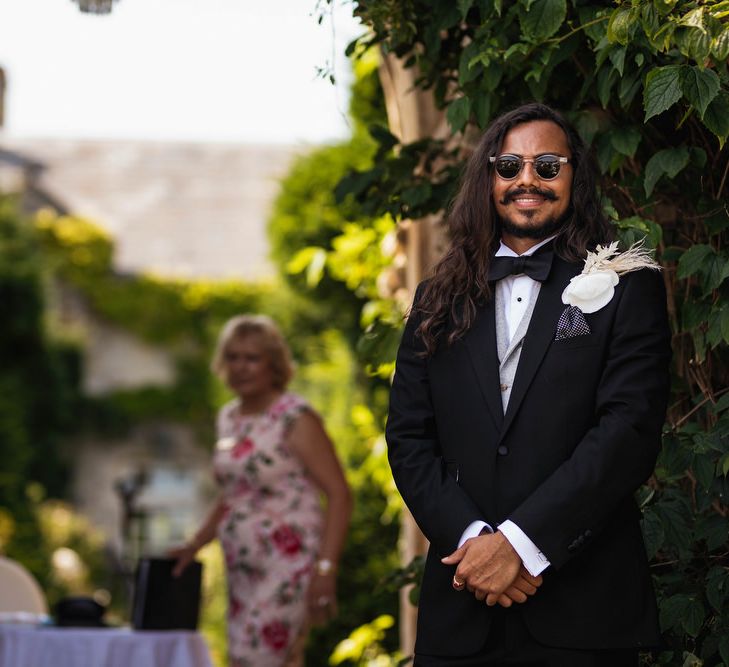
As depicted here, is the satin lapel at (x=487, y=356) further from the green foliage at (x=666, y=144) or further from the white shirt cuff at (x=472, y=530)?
the green foliage at (x=666, y=144)

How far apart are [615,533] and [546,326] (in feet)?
1.33

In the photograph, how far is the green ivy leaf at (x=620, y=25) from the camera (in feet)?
9.11

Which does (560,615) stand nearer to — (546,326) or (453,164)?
(546,326)

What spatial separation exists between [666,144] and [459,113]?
0.53 meters

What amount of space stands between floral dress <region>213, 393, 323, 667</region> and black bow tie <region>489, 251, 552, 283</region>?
8.58 feet

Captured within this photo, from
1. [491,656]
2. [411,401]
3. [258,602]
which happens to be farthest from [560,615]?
[258,602]

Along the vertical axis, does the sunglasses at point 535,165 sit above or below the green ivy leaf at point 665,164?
below

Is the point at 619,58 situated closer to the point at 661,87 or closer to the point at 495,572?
the point at 661,87

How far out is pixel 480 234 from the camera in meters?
2.77

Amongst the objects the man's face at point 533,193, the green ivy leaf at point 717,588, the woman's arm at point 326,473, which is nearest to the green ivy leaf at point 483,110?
the man's face at point 533,193

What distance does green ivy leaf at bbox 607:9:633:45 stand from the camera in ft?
9.11

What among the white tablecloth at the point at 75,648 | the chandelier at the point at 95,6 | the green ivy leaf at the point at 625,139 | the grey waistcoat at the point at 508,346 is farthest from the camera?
the chandelier at the point at 95,6

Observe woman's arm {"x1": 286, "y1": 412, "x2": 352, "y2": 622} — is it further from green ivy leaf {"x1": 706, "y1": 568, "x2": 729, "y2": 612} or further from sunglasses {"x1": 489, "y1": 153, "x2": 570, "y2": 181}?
sunglasses {"x1": 489, "y1": 153, "x2": 570, "y2": 181}

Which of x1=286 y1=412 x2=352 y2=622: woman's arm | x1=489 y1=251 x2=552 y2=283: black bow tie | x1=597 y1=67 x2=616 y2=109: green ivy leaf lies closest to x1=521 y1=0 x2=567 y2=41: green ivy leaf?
x1=597 y1=67 x2=616 y2=109: green ivy leaf
